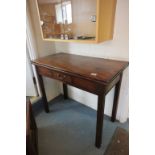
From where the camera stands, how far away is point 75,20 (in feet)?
4.51

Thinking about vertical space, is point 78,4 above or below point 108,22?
above

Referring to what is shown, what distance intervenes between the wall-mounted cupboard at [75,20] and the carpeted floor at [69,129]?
1052mm

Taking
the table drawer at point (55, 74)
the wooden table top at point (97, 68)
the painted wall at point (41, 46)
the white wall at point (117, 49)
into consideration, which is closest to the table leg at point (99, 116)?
the wooden table top at point (97, 68)

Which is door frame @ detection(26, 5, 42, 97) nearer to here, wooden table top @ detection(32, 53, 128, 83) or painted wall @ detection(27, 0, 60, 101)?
painted wall @ detection(27, 0, 60, 101)

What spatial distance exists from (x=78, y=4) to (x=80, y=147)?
5.07ft

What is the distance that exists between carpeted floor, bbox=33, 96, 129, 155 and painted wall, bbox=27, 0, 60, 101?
217 millimetres

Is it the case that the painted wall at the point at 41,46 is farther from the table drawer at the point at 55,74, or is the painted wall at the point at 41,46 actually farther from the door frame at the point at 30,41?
the table drawer at the point at 55,74

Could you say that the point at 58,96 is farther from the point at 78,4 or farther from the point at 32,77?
the point at 78,4

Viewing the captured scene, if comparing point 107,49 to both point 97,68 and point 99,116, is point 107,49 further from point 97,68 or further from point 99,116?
point 99,116

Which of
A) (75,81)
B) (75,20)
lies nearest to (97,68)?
(75,81)

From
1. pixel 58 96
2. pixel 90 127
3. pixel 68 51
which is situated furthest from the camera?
pixel 58 96

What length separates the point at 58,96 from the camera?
2.12 metres

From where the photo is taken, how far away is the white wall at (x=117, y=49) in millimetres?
1081
